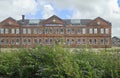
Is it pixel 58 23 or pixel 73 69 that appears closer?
A: pixel 73 69

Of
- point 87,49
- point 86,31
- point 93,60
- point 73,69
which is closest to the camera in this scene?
point 73,69

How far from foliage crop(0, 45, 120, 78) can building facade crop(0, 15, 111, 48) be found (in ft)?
243

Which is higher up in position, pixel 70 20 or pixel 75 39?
pixel 70 20

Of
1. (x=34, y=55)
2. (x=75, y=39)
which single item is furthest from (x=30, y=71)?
(x=75, y=39)

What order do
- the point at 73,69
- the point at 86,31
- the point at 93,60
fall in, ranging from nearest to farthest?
the point at 73,69, the point at 93,60, the point at 86,31

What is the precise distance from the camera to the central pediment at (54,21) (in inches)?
3388

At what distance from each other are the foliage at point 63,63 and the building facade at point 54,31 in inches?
2921

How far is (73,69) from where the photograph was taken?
29.2 feet

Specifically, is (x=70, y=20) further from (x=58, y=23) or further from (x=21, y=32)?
(x=21, y=32)

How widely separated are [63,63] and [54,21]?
76971 millimetres

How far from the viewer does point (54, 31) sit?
86.3 meters

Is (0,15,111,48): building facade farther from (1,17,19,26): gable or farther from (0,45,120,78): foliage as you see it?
(0,45,120,78): foliage

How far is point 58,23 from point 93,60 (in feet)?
252

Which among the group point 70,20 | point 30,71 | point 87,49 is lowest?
point 30,71
